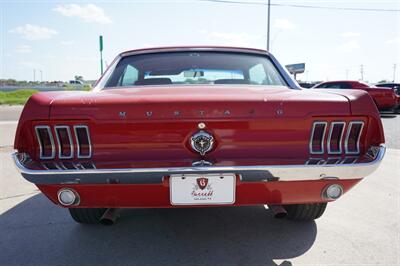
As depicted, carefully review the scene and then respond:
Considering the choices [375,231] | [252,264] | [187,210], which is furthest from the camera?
[187,210]

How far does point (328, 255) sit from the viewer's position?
2436mm

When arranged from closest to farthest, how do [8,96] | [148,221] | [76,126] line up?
1. [76,126]
2. [148,221]
3. [8,96]

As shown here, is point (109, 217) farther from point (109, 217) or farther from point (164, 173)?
point (164, 173)

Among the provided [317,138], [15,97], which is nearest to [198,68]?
[317,138]

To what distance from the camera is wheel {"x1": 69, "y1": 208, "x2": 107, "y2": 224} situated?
2785 millimetres

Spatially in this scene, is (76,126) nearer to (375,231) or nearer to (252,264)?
(252,264)

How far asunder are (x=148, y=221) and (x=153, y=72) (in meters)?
1.37

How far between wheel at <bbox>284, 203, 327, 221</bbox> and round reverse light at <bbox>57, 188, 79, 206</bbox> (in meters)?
1.77

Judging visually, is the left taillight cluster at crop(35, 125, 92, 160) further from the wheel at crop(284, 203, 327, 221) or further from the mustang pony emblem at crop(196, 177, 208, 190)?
the wheel at crop(284, 203, 327, 221)

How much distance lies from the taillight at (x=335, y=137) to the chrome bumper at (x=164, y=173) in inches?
6.2

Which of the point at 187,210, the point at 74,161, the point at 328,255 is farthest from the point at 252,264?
the point at 74,161

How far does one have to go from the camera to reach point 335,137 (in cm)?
217

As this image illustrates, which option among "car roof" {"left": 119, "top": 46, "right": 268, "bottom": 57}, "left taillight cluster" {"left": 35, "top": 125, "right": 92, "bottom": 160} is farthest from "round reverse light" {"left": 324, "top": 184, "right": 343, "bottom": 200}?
"car roof" {"left": 119, "top": 46, "right": 268, "bottom": 57}

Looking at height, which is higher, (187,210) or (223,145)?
(223,145)
